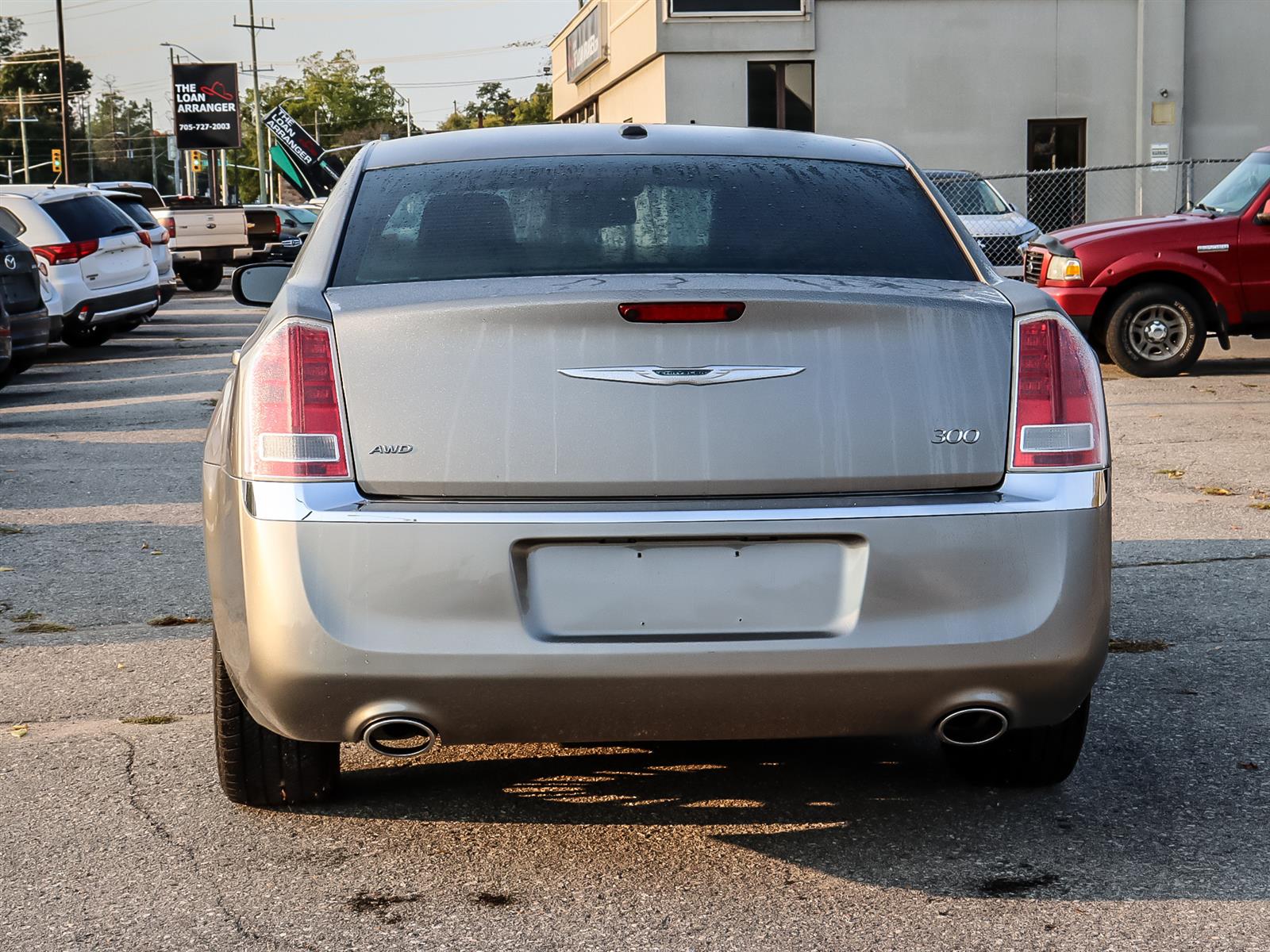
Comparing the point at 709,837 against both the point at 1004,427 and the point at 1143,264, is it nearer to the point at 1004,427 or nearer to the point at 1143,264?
the point at 1004,427

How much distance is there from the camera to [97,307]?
58.4 ft

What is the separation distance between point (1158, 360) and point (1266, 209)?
58.5 inches

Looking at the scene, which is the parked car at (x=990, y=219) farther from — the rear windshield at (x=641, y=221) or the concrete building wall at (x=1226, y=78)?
the rear windshield at (x=641, y=221)

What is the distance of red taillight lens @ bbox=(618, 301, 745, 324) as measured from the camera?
11.2ft

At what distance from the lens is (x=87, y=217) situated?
58.2ft

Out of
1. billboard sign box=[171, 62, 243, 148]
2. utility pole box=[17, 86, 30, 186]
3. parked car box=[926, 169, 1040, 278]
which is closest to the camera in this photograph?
parked car box=[926, 169, 1040, 278]

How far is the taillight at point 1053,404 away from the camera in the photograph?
3.51m

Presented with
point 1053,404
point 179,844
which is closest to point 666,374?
point 1053,404

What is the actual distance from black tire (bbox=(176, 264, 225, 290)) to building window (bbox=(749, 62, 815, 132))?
11236mm

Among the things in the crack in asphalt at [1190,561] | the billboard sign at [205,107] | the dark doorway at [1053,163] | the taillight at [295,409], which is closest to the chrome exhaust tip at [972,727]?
the taillight at [295,409]

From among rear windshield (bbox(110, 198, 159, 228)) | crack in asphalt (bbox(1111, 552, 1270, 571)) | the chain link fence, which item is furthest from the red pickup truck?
the chain link fence

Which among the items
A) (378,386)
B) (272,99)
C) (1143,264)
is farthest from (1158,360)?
(272,99)

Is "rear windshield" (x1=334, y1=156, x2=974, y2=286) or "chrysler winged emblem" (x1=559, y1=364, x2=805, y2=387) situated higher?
"rear windshield" (x1=334, y1=156, x2=974, y2=286)

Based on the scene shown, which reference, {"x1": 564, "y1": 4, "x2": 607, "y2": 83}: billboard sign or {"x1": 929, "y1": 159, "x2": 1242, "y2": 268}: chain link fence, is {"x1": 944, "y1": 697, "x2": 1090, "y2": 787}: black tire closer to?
{"x1": 929, "y1": 159, "x2": 1242, "y2": 268}: chain link fence
